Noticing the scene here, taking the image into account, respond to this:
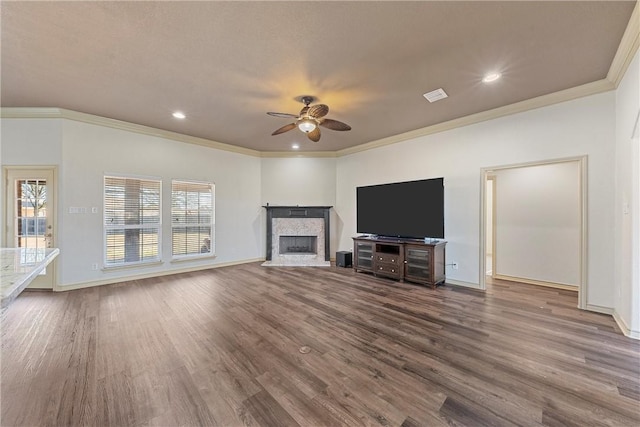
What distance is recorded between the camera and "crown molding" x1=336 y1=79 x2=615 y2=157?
10.4 feet

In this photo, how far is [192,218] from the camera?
18.4 ft

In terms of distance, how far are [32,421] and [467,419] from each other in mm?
2694

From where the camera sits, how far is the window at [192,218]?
5.33 meters

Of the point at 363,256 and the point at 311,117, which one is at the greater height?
the point at 311,117

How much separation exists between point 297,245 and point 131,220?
12.3ft

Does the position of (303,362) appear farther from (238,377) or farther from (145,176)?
(145,176)

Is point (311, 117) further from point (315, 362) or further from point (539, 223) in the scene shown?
point (539, 223)

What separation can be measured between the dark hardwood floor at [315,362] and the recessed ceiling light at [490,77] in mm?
2951

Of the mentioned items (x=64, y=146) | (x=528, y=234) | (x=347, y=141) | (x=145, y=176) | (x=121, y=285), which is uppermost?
(x=347, y=141)

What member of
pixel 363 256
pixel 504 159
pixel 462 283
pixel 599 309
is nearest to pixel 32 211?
pixel 363 256

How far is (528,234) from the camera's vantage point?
4.62 metres

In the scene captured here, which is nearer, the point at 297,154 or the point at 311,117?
the point at 311,117

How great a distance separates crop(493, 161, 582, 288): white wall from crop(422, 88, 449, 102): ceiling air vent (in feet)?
7.00

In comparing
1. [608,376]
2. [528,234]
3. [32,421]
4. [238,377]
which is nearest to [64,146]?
[32,421]
